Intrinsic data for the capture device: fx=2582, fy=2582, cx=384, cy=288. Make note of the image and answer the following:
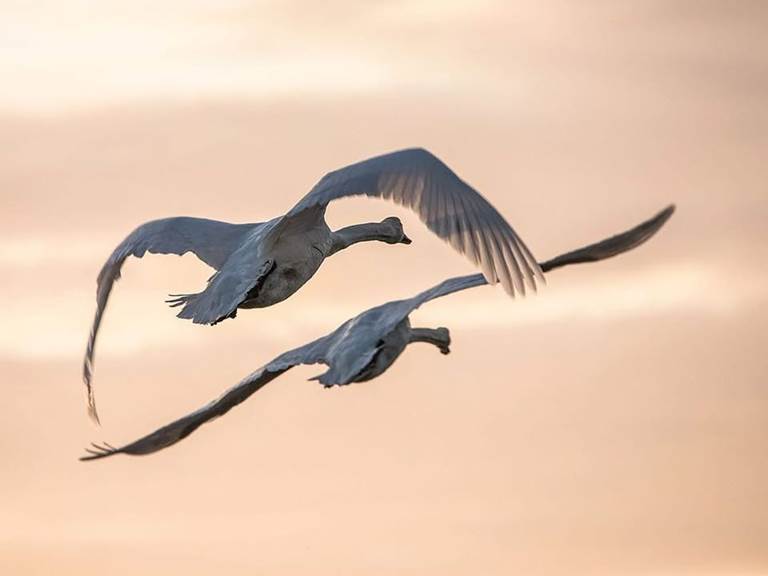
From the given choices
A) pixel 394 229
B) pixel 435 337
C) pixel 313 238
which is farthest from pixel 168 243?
pixel 435 337

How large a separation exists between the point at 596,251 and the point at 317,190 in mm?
3635

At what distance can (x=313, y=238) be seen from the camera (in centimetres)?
3394

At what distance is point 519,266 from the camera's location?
1200 inches

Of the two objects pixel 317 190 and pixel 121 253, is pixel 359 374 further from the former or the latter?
pixel 121 253

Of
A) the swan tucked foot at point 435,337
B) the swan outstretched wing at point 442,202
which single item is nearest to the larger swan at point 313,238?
the swan outstretched wing at point 442,202

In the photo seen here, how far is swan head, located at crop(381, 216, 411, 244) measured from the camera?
3656 centimetres

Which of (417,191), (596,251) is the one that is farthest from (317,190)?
(596,251)

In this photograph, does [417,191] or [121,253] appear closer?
[417,191]

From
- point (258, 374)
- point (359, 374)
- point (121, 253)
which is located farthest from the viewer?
point (121, 253)

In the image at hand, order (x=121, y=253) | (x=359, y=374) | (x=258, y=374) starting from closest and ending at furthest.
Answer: (x=359, y=374)
(x=258, y=374)
(x=121, y=253)

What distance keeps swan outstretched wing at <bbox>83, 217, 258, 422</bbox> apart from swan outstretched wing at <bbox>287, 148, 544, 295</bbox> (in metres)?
2.76

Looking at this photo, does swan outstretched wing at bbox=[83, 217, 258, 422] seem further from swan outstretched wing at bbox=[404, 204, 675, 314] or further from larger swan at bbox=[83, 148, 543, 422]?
swan outstretched wing at bbox=[404, 204, 675, 314]

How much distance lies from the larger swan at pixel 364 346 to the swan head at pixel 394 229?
193 inches

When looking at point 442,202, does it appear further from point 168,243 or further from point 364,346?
point 168,243
